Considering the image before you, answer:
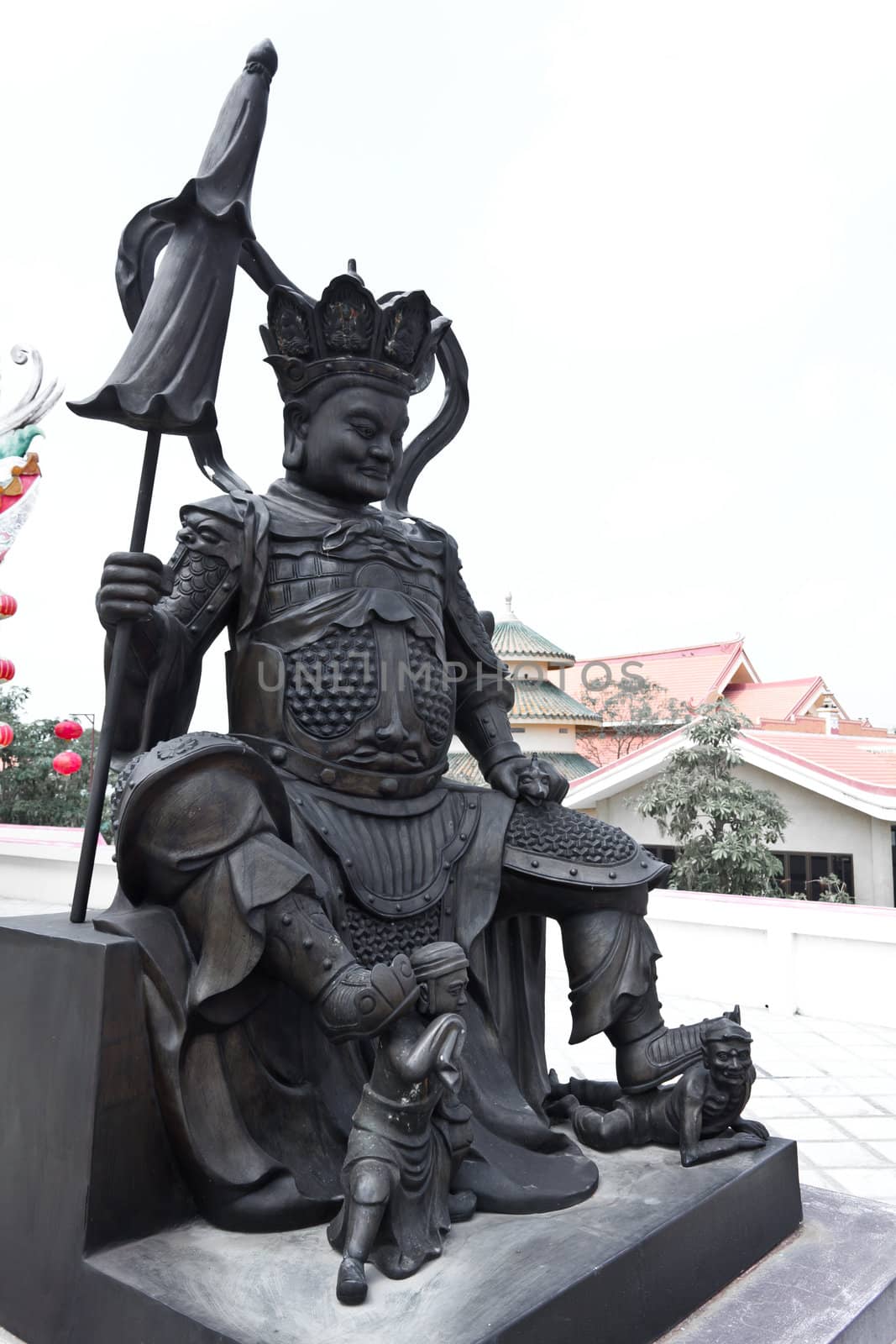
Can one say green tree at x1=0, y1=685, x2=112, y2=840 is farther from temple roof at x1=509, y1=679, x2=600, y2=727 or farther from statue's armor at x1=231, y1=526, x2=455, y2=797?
statue's armor at x1=231, y1=526, x2=455, y2=797

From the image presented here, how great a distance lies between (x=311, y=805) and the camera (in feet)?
7.38

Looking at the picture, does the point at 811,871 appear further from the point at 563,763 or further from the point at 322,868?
the point at 322,868

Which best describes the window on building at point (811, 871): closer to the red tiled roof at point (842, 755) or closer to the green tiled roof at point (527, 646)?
the red tiled roof at point (842, 755)

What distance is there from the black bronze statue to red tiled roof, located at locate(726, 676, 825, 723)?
16485mm

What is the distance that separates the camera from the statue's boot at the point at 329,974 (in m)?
1.79

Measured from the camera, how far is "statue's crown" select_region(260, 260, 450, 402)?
2.41 meters

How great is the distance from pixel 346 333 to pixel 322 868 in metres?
1.23

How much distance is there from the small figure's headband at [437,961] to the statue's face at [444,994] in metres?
0.01

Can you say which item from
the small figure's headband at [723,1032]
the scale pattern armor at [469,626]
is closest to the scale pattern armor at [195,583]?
the scale pattern armor at [469,626]

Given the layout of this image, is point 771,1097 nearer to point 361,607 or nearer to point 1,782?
point 361,607

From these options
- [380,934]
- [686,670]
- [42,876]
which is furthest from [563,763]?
[380,934]

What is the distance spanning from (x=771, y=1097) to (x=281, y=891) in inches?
127

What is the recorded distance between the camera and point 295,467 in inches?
102

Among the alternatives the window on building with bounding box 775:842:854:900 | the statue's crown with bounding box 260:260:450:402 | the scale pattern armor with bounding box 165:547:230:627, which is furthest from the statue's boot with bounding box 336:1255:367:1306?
the window on building with bounding box 775:842:854:900
